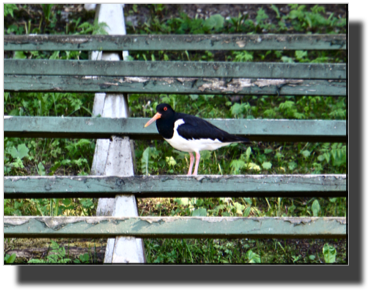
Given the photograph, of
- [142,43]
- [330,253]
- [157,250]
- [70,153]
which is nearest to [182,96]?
[142,43]

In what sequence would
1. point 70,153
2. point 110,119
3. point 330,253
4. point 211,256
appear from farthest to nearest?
point 70,153 < point 211,256 < point 330,253 < point 110,119

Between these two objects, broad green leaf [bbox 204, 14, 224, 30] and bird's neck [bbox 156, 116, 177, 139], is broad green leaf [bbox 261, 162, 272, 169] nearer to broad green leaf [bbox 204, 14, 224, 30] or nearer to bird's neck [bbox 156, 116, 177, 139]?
bird's neck [bbox 156, 116, 177, 139]

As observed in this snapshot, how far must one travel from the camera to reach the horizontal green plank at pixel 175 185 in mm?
3549

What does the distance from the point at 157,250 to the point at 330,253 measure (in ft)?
5.68

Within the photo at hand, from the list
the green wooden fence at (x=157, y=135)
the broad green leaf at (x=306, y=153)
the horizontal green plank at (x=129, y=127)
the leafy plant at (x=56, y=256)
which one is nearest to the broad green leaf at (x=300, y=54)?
the broad green leaf at (x=306, y=153)

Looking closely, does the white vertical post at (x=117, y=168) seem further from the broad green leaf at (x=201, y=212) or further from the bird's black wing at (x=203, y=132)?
the broad green leaf at (x=201, y=212)

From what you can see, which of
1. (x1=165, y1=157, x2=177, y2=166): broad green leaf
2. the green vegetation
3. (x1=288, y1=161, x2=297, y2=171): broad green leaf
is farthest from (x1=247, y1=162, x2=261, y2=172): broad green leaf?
(x1=165, y1=157, x2=177, y2=166): broad green leaf

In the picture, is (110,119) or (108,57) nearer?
(110,119)

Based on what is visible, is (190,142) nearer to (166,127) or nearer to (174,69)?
(166,127)

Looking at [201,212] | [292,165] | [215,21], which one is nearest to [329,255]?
[201,212]

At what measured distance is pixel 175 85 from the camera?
441 cm

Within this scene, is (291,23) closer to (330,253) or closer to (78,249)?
(330,253)

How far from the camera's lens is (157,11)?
25.3 ft

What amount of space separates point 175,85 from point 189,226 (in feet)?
5.16
